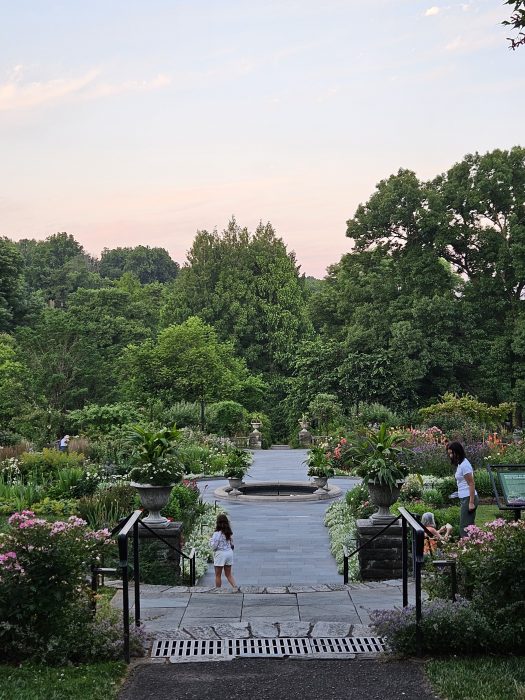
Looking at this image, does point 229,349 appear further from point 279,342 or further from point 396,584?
point 396,584

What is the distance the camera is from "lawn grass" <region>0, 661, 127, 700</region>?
5.29m

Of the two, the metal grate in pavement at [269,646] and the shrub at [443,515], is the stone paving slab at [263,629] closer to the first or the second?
the metal grate in pavement at [269,646]

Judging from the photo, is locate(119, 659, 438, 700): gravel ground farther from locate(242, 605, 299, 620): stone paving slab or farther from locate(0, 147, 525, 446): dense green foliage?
locate(0, 147, 525, 446): dense green foliage

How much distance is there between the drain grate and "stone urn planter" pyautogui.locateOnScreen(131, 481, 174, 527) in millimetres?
3887

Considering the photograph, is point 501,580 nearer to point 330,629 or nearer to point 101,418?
point 330,629

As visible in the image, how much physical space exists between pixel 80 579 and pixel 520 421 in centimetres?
3142

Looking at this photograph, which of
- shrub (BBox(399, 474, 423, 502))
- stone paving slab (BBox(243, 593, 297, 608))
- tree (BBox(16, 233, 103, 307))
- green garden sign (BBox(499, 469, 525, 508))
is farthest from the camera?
tree (BBox(16, 233, 103, 307))

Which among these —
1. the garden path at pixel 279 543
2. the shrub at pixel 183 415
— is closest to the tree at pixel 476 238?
the shrub at pixel 183 415

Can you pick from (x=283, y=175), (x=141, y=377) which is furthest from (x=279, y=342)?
(x=283, y=175)

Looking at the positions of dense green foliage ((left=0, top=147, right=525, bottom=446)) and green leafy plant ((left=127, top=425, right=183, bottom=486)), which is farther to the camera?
dense green foliage ((left=0, top=147, right=525, bottom=446))


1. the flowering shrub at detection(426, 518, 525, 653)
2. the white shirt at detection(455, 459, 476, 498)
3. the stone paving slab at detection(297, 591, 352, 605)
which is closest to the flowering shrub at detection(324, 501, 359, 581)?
the stone paving slab at detection(297, 591, 352, 605)

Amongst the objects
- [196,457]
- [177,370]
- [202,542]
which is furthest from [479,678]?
[177,370]

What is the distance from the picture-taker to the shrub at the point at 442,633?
6.15m

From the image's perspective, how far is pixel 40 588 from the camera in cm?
614
